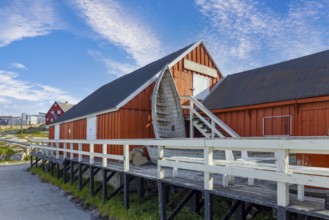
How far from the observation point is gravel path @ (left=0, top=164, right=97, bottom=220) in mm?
9539

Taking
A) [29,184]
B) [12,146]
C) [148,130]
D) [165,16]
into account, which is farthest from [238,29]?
[12,146]

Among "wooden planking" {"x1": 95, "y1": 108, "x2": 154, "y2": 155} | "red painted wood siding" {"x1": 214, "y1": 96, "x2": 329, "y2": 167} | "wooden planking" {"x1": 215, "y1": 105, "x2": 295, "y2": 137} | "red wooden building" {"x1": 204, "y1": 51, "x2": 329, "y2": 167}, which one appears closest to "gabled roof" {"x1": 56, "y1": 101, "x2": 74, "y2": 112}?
"wooden planking" {"x1": 95, "y1": 108, "x2": 154, "y2": 155}

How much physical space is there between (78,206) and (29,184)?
6.26m

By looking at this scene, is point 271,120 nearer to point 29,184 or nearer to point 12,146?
point 29,184

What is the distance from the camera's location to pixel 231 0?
10.5 meters

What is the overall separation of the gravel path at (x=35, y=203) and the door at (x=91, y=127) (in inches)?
117

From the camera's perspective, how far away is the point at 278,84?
35.7 ft

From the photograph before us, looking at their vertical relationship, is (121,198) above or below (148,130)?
below

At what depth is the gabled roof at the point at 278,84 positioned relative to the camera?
31.0 ft

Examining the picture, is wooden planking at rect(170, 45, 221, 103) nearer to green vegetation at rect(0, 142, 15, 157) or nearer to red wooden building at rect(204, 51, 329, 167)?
red wooden building at rect(204, 51, 329, 167)

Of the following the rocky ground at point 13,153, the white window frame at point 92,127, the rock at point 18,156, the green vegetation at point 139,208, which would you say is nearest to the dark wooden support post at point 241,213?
the green vegetation at point 139,208

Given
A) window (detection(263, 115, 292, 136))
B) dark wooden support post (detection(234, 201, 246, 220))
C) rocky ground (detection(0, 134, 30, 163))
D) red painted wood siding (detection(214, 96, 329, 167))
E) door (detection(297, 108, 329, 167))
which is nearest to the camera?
dark wooden support post (detection(234, 201, 246, 220))

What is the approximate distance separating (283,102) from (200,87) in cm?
553

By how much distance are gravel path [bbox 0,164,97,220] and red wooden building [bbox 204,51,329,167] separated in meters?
6.59
